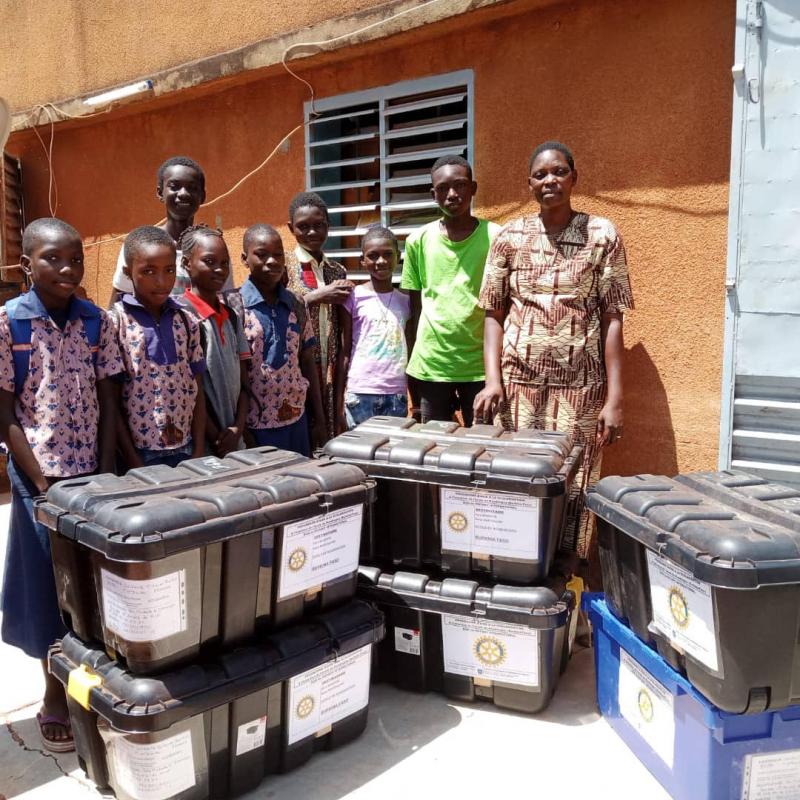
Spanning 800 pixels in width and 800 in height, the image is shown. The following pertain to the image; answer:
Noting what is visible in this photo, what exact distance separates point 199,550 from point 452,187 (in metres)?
2.21

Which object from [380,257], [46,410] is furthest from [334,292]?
[46,410]

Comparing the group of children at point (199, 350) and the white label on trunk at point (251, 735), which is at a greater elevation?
the group of children at point (199, 350)

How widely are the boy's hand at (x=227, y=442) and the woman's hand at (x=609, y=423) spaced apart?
161cm

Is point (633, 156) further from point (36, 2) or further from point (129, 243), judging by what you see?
point (36, 2)

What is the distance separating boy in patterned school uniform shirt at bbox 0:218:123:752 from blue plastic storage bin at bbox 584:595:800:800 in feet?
6.46

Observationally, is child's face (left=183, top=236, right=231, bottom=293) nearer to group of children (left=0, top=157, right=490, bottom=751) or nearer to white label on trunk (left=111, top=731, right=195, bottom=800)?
group of children (left=0, top=157, right=490, bottom=751)

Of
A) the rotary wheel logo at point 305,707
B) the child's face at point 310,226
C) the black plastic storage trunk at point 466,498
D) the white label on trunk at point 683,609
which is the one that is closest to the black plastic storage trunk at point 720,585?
the white label on trunk at point 683,609

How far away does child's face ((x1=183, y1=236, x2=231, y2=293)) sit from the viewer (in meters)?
3.10

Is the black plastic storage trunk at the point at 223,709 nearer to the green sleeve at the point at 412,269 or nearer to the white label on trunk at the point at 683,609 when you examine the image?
the white label on trunk at the point at 683,609

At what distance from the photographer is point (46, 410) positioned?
8.23 ft

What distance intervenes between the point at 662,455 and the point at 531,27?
2.32m

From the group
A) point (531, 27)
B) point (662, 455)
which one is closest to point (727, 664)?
point (662, 455)

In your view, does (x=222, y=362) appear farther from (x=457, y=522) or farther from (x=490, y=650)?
(x=490, y=650)

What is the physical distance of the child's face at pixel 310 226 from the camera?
3.80 m
